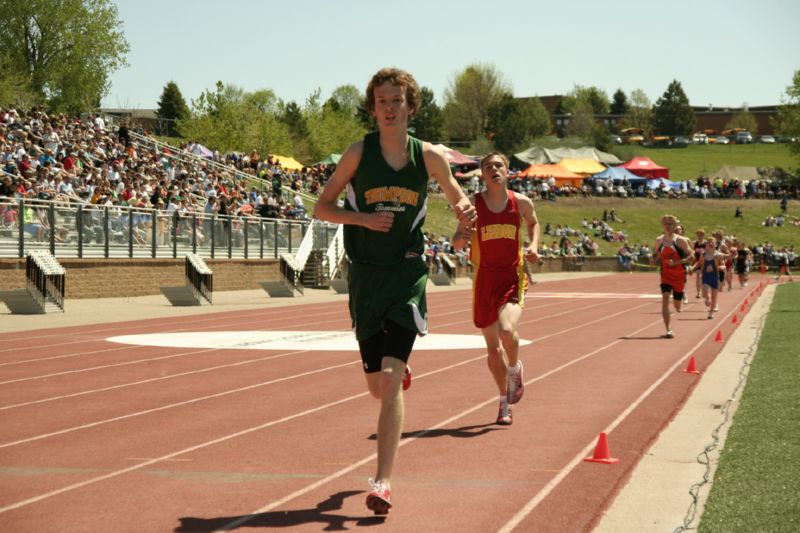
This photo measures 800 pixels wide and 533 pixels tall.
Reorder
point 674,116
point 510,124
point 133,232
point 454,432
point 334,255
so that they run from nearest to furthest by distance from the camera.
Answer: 1. point 454,432
2. point 133,232
3. point 334,255
4. point 510,124
5. point 674,116

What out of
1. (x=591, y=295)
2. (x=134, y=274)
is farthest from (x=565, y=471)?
(x=591, y=295)

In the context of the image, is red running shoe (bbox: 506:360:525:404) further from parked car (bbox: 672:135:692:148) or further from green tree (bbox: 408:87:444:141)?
parked car (bbox: 672:135:692:148)

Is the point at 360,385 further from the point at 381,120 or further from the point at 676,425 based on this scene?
the point at 381,120

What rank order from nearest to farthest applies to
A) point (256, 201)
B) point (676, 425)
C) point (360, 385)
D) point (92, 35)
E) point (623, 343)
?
point (676, 425) → point (360, 385) → point (623, 343) → point (256, 201) → point (92, 35)

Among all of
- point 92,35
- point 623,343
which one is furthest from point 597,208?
point 623,343

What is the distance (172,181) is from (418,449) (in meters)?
29.0

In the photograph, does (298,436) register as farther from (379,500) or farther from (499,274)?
(379,500)

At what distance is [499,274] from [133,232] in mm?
21934

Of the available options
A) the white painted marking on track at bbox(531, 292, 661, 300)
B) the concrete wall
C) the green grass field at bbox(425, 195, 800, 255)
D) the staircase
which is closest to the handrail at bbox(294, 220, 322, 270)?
the staircase

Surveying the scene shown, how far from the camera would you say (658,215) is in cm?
8588

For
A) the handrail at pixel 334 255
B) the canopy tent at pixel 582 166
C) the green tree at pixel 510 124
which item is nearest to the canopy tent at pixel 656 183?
the canopy tent at pixel 582 166

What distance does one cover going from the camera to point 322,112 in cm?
12062

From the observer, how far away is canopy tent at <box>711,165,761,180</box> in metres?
120

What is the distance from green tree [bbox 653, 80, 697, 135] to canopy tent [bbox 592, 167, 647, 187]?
88426 millimetres
